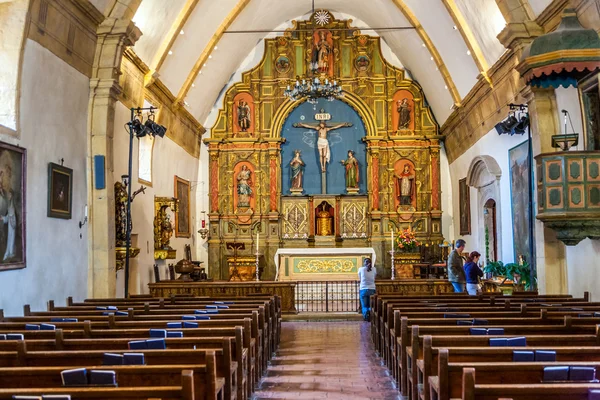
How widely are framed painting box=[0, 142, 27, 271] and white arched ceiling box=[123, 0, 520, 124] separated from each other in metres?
6.06

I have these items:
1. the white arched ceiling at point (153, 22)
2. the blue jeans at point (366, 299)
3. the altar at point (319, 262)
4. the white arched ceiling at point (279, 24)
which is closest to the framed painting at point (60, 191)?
the white arched ceiling at point (153, 22)

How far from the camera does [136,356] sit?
4.61 meters

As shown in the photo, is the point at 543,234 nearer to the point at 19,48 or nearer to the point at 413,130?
the point at 19,48

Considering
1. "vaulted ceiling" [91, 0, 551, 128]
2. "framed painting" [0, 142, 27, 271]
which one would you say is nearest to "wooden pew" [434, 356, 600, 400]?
"framed painting" [0, 142, 27, 271]

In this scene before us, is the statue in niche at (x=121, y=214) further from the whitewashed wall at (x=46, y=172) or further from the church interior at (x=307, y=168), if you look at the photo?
the whitewashed wall at (x=46, y=172)

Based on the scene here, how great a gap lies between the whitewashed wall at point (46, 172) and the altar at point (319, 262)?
853cm

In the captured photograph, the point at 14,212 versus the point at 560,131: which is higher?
the point at 560,131

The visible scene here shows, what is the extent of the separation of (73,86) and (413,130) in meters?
13.2

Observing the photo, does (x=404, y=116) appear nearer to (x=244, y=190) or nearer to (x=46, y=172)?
(x=244, y=190)

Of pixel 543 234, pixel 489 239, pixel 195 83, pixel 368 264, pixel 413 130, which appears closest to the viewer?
pixel 543 234

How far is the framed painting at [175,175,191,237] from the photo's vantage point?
19031 millimetres

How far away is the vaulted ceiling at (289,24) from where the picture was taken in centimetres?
1477

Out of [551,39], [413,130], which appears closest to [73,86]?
[551,39]

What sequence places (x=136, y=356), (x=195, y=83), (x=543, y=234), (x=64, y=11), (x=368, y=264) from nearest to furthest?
(x=136, y=356)
(x=64, y=11)
(x=543, y=234)
(x=368, y=264)
(x=195, y=83)
